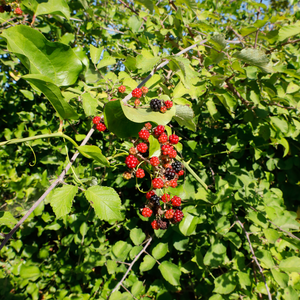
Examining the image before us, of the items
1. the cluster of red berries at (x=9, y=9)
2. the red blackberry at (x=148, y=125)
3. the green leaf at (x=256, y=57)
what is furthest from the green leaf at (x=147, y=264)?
the cluster of red berries at (x=9, y=9)

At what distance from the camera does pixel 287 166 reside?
1662mm

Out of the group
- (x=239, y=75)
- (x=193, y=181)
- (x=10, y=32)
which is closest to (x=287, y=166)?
(x=193, y=181)

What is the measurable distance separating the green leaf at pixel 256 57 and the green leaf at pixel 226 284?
1.15 meters

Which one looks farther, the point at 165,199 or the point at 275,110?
the point at 275,110

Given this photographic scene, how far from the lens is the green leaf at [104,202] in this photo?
63cm

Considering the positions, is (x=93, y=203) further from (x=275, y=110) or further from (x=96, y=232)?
(x=275, y=110)

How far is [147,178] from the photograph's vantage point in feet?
4.55

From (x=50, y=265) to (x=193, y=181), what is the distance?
1.37 meters

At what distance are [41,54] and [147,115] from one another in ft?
1.24

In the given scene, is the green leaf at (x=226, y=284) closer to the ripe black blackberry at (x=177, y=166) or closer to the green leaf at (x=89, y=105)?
the ripe black blackberry at (x=177, y=166)

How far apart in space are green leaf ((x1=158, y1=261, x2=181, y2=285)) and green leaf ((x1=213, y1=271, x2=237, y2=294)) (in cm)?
22

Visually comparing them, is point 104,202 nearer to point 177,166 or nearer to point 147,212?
point 147,212

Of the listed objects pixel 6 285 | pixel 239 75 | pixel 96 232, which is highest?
pixel 239 75

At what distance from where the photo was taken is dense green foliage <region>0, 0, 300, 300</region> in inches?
28.1
